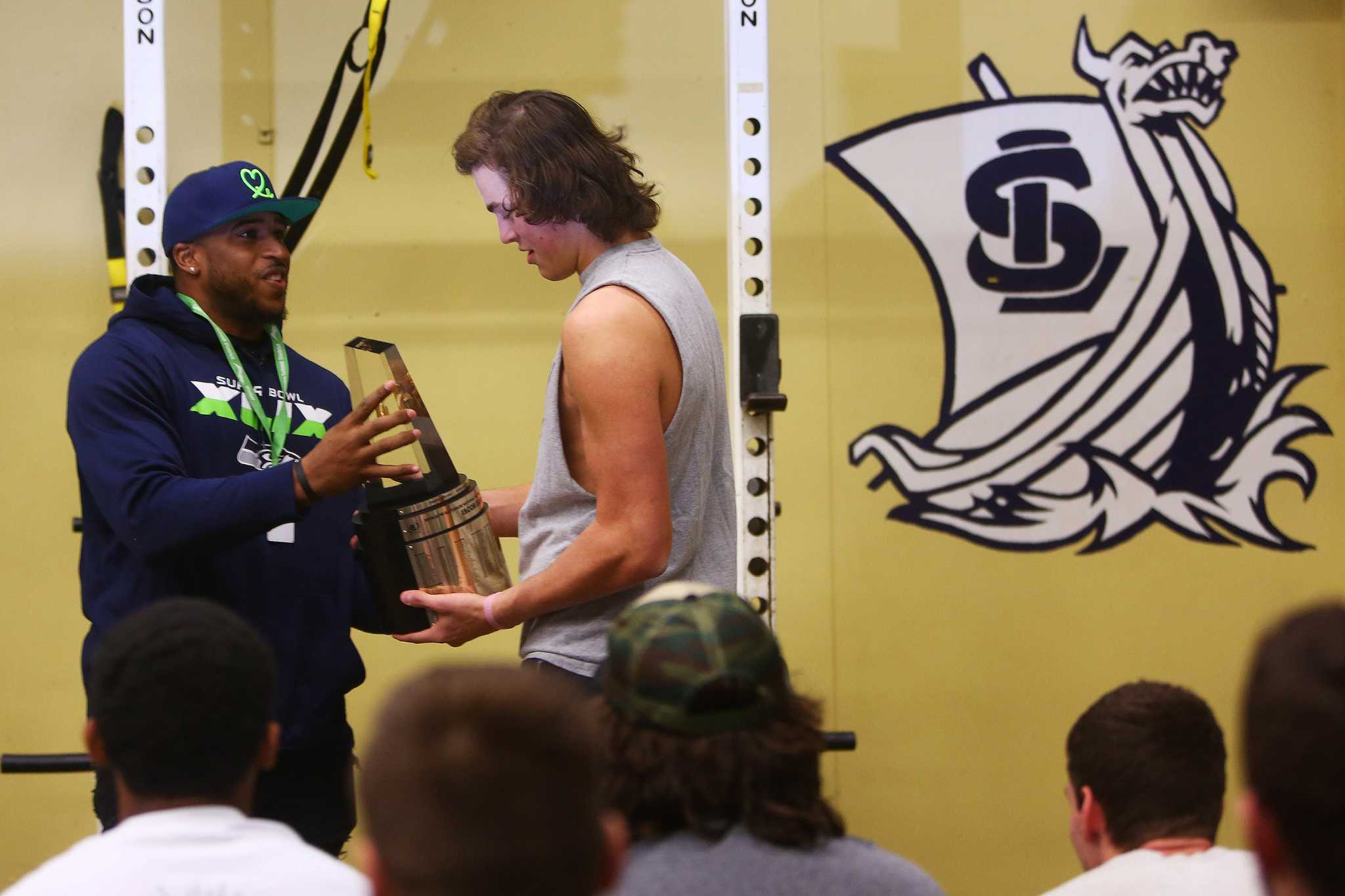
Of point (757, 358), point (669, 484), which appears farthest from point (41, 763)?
point (757, 358)

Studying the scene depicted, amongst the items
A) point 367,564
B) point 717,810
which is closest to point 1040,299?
point 367,564

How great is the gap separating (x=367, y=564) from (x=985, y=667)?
1.79 m

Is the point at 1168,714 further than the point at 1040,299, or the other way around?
the point at 1040,299

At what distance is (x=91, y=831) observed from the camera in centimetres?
317

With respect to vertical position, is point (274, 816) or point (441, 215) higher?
point (441, 215)

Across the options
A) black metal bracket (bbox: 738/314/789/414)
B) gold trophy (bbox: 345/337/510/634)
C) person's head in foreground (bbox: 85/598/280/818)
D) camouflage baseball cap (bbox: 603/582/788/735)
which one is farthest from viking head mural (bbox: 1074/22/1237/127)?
person's head in foreground (bbox: 85/598/280/818)

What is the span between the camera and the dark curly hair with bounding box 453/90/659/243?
6.23 feet

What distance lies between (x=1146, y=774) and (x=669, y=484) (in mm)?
714

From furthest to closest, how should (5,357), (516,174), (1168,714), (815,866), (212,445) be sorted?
(5,357), (212,445), (516,174), (1168,714), (815,866)

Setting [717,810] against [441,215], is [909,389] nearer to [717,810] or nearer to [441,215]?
[441,215]

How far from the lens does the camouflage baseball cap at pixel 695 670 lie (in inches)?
44.4

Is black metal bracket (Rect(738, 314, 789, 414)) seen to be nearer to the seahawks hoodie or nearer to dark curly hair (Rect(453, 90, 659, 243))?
dark curly hair (Rect(453, 90, 659, 243))

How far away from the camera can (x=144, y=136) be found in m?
2.41

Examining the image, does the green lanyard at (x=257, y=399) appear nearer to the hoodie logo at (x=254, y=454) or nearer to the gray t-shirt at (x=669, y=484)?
the hoodie logo at (x=254, y=454)
